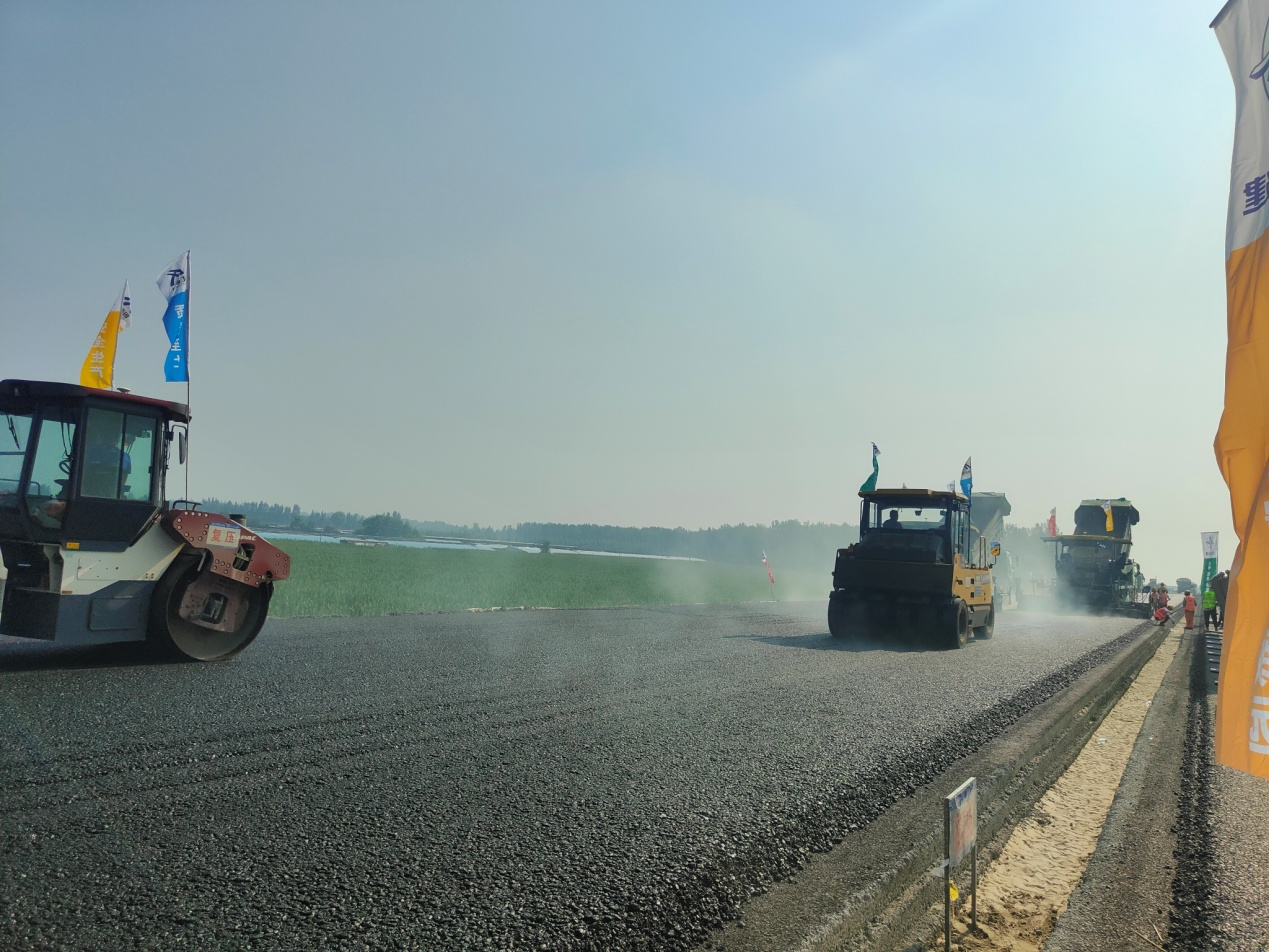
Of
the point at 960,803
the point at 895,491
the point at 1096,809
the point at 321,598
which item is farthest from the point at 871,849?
the point at 321,598

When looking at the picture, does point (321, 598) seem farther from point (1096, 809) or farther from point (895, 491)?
point (1096, 809)

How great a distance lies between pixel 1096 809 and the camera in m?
5.44

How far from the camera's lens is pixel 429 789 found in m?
4.58

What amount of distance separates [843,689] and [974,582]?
7755mm

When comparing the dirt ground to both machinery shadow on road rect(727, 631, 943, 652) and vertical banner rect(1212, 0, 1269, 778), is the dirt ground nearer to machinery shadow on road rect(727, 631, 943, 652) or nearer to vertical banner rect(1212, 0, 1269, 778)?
vertical banner rect(1212, 0, 1269, 778)

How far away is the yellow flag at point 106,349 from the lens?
12148mm

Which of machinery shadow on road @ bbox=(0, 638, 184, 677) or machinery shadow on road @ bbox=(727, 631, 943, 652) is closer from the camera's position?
machinery shadow on road @ bbox=(0, 638, 184, 677)

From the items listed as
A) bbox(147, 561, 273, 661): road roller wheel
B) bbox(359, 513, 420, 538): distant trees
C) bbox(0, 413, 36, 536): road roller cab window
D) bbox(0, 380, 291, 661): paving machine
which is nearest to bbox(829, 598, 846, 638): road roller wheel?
bbox(147, 561, 273, 661): road roller wheel

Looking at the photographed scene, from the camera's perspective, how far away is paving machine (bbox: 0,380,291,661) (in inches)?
303

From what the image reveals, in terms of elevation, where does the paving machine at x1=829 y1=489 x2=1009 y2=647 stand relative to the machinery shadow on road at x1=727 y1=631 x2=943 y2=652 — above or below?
above

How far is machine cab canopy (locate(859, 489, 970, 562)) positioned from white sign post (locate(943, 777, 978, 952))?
11150 millimetres

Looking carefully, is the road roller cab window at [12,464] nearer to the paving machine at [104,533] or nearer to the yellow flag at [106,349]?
the paving machine at [104,533]

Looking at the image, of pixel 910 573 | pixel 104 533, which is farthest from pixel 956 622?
pixel 104 533

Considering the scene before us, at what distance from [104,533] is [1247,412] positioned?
919 centimetres
